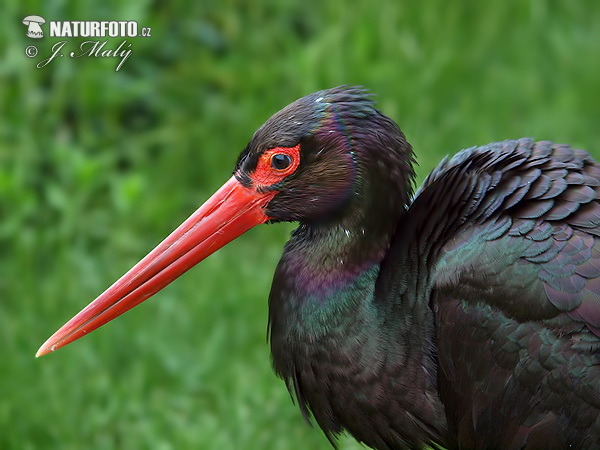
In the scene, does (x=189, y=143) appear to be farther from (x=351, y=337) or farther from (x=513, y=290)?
(x=513, y=290)

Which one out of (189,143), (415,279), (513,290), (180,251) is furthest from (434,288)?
(189,143)

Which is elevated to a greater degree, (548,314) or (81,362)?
(548,314)

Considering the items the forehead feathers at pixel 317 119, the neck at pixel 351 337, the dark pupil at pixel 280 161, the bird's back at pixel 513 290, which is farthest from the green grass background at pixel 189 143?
the forehead feathers at pixel 317 119

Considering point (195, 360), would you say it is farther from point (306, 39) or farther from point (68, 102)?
point (306, 39)

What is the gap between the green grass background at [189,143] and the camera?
4.35 metres

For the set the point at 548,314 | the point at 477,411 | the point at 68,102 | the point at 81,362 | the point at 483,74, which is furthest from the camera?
the point at 483,74

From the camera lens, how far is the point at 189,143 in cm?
576

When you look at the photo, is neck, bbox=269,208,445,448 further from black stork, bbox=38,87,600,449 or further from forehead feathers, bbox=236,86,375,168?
forehead feathers, bbox=236,86,375,168

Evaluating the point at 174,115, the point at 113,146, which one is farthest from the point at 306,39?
the point at 113,146

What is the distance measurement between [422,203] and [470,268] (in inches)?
12.5

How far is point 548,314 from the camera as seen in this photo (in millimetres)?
2908

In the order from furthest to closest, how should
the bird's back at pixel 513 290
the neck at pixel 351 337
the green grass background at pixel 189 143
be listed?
the green grass background at pixel 189 143
the neck at pixel 351 337
the bird's back at pixel 513 290

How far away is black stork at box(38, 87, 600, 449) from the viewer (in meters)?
2.93

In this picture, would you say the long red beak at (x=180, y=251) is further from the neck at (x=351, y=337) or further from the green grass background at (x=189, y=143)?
the green grass background at (x=189, y=143)
